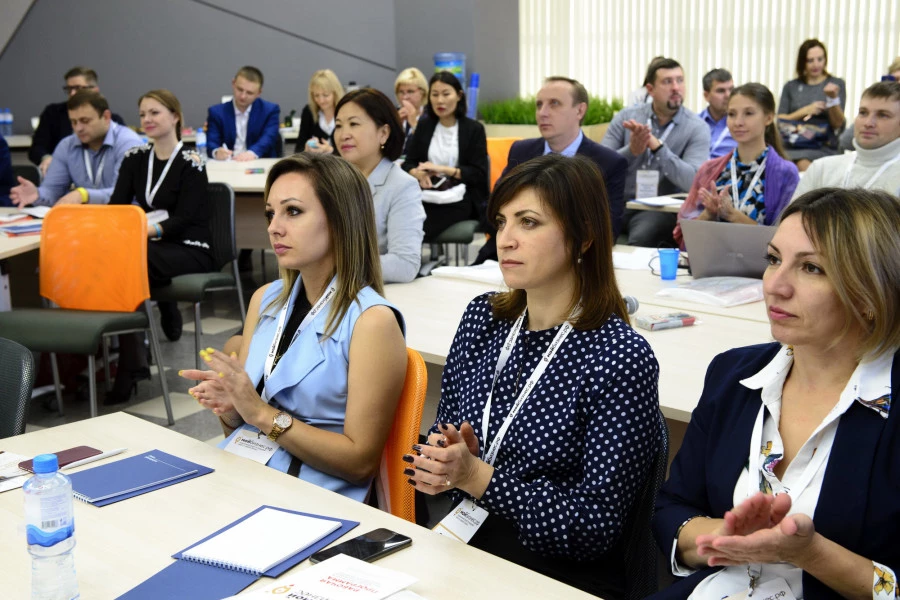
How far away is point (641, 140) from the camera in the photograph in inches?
209

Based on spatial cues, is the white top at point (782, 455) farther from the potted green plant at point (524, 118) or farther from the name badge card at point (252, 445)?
the potted green plant at point (524, 118)

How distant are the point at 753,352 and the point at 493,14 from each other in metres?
9.82

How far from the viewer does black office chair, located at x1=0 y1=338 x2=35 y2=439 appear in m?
2.09

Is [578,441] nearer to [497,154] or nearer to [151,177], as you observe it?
[151,177]

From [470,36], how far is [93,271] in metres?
7.39

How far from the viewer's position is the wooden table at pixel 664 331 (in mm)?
2154

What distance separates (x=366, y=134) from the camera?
363 centimetres

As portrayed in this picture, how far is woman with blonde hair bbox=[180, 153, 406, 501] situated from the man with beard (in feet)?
10.9

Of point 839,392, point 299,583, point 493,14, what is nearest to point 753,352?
point 839,392

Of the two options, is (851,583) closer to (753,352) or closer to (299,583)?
(753,352)

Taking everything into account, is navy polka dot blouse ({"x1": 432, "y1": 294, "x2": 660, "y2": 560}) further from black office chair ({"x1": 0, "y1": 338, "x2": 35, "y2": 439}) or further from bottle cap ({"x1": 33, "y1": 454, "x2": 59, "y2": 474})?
black office chair ({"x1": 0, "y1": 338, "x2": 35, "y2": 439})

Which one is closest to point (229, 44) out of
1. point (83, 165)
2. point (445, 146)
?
point (445, 146)

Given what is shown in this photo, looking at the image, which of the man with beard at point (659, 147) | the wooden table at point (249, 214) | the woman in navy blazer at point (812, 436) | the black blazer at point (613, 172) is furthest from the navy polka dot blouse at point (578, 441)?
the wooden table at point (249, 214)

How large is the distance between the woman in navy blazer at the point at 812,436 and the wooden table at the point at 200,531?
31 cm
